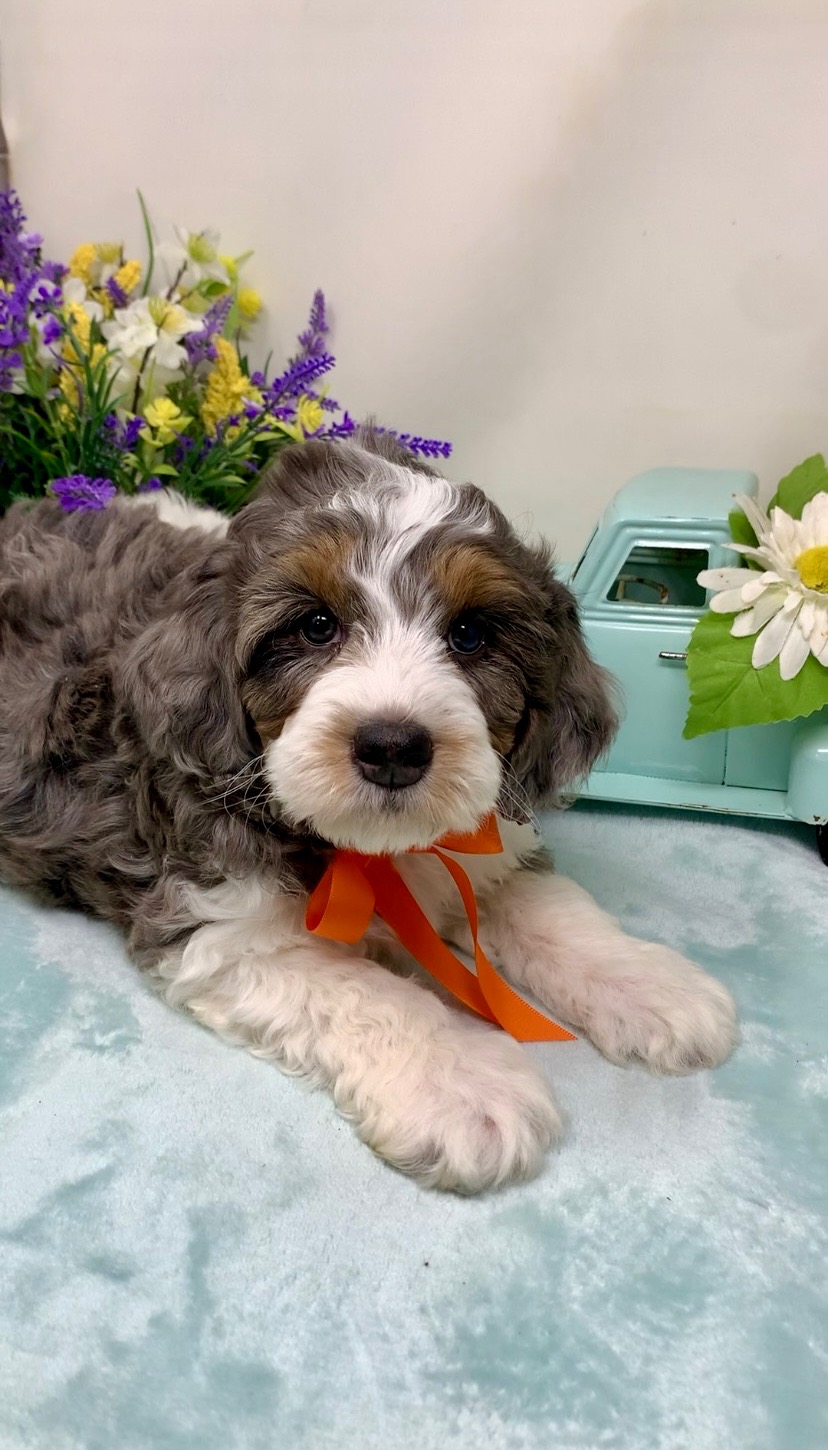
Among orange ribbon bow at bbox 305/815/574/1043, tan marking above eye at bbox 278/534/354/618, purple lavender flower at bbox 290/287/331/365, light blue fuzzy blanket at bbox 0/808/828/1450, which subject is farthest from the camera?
purple lavender flower at bbox 290/287/331/365

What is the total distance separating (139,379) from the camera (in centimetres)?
369

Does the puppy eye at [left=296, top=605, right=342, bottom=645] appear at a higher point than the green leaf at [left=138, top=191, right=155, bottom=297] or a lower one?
lower

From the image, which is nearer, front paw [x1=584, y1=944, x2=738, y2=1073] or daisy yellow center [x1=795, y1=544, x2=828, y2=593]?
front paw [x1=584, y1=944, x2=738, y2=1073]

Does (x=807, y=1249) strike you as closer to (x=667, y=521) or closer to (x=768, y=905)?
(x=768, y=905)

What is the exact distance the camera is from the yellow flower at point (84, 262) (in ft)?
12.6

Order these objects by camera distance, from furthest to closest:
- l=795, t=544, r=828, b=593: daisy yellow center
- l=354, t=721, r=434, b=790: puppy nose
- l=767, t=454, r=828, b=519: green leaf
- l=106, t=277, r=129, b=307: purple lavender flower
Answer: l=106, t=277, r=129, b=307: purple lavender flower < l=767, t=454, r=828, b=519: green leaf < l=795, t=544, r=828, b=593: daisy yellow center < l=354, t=721, r=434, b=790: puppy nose

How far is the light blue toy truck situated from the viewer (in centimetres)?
303

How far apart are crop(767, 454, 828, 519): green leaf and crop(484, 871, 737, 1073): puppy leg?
138 centimetres

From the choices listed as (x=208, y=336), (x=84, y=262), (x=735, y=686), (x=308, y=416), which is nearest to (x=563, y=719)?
(x=735, y=686)

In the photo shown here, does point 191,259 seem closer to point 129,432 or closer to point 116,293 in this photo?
point 116,293

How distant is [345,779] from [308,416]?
2.23m

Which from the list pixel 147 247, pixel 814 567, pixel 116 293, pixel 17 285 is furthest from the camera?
pixel 147 247

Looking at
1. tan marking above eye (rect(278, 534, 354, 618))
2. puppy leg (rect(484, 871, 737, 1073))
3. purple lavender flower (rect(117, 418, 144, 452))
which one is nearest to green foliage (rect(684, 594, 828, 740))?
puppy leg (rect(484, 871, 737, 1073))

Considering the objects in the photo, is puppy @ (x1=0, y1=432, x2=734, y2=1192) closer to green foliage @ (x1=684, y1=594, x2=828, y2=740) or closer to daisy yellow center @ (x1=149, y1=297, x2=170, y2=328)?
green foliage @ (x1=684, y1=594, x2=828, y2=740)
